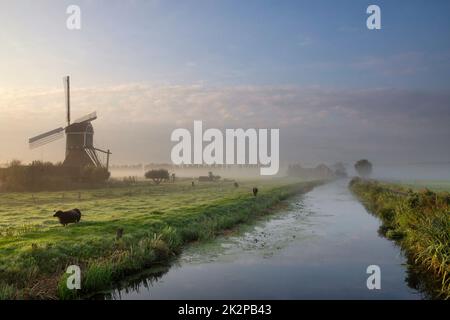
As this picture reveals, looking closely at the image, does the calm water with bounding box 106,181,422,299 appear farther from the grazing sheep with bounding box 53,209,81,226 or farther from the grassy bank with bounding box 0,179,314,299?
the grazing sheep with bounding box 53,209,81,226

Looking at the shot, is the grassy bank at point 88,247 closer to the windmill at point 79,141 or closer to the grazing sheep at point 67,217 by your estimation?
the grazing sheep at point 67,217

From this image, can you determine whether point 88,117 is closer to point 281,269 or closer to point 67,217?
point 67,217

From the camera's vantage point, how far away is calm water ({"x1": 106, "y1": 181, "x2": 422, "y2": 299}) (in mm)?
13570

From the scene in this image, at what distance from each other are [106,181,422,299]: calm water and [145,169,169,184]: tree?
63274 mm

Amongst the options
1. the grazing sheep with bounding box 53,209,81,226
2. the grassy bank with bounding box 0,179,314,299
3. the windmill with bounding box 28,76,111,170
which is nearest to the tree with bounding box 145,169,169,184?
the windmill with bounding box 28,76,111,170

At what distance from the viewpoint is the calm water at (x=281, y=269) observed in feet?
44.5

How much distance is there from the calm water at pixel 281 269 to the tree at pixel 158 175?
208 ft

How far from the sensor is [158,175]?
88625mm

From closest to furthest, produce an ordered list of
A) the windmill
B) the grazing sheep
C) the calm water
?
the calm water, the grazing sheep, the windmill

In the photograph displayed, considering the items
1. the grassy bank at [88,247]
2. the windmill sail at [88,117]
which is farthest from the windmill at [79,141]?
the grassy bank at [88,247]

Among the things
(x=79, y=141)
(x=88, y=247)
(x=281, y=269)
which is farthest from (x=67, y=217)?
(x=79, y=141)

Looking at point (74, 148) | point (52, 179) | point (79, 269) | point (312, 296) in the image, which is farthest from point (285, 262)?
point (74, 148)

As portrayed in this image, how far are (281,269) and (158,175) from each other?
7431cm
